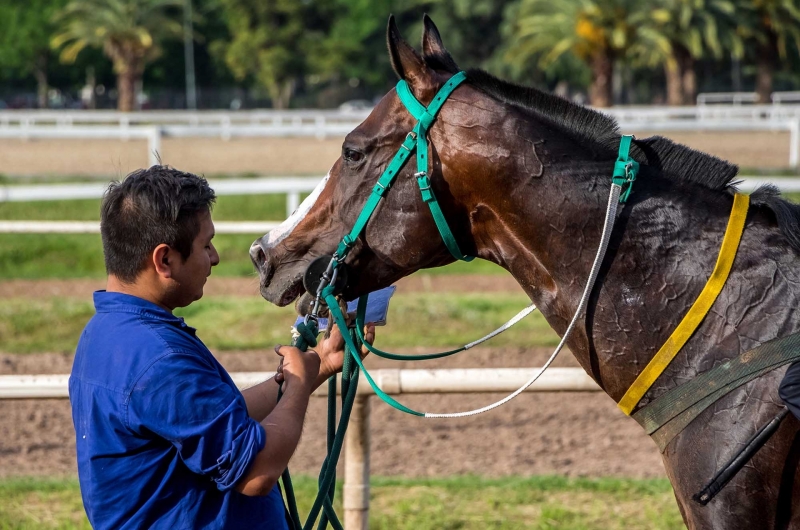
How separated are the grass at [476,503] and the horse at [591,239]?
213 cm

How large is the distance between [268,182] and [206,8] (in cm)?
4770

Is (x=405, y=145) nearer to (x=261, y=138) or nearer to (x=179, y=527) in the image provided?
Answer: (x=179, y=527)

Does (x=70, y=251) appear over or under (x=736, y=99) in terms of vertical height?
under

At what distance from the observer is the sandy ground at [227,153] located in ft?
60.4

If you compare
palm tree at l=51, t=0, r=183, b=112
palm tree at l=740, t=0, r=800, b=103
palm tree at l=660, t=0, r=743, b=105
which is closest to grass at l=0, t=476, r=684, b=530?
palm tree at l=660, t=0, r=743, b=105

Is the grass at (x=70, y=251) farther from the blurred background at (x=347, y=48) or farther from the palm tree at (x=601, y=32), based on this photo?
the blurred background at (x=347, y=48)

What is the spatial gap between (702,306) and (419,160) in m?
0.82

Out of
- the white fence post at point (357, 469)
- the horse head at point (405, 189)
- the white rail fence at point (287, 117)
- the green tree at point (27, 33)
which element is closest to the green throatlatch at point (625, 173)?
the horse head at point (405, 189)

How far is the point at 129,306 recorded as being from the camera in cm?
226

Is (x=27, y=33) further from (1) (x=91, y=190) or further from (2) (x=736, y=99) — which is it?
(1) (x=91, y=190)

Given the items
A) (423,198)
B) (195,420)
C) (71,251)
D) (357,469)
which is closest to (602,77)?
(71,251)

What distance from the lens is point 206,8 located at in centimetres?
5584

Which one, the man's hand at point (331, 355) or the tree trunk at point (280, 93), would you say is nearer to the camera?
the man's hand at point (331, 355)

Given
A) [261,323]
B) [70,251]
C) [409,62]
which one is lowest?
[261,323]
